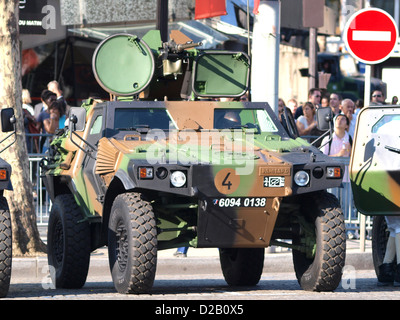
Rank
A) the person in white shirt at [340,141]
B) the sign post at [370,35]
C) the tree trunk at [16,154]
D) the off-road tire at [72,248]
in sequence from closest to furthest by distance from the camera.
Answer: the off-road tire at [72,248] < the tree trunk at [16,154] < the sign post at [370,35] < the person in white shirt at [340,141]

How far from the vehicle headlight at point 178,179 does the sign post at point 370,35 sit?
456 centimetres

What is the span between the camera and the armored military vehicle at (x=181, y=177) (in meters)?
11.1

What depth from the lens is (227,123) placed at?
41.9 feet

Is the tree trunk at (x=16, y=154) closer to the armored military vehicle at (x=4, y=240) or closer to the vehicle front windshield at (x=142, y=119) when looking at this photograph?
the vehicle front windshield at (x=142, y=119)

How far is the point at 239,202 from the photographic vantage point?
11.2m

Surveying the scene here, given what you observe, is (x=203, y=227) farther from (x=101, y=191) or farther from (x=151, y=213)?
(x=101, y=191)

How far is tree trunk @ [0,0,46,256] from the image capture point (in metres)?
14.8

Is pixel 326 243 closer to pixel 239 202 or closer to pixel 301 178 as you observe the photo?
pixel 301 178

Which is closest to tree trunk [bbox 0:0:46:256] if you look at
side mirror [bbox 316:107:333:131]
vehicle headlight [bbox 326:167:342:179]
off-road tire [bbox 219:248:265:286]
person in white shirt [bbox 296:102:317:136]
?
off-road tire [bbox 219:248:265:286]

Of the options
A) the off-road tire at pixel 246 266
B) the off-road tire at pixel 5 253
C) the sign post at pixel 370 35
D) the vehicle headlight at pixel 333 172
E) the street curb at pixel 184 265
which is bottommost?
the street curb at pixel 184 265

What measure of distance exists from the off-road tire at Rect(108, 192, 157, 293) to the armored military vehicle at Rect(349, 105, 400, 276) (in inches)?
98.6

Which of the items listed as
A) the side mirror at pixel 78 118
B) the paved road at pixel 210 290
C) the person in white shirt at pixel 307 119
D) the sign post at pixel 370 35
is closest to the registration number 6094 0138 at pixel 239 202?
the paved road at pixel 210 290

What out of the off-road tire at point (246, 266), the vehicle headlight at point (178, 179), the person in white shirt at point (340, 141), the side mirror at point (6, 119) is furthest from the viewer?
the person in white shirt at point (340, 141)

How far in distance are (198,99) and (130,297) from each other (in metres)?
3.10
